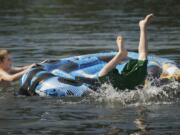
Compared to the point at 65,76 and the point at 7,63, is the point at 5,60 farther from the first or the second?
the point at 65,76

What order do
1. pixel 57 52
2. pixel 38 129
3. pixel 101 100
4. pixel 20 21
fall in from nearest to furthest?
pixel 38 129
pixel 101 100
pixel 57 52
pixel 20 21

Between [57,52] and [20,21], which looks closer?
[57,52]

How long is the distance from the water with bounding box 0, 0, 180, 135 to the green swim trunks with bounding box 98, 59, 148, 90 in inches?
7.3

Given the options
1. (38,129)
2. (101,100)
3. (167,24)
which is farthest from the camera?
(167,24)

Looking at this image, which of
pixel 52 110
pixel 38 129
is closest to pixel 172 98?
pixel 52 110

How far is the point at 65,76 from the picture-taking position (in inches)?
540

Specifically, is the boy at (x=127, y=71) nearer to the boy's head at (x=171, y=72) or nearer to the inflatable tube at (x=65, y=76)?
the inflatable tube at (x=65, y=76)

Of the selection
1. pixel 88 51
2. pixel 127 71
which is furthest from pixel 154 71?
pixel 88 51

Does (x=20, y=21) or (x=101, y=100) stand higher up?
(x=20, y=21)

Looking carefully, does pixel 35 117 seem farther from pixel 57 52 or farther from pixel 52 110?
pixel 57 52

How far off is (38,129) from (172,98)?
3155 mm

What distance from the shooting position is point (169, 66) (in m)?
14.2

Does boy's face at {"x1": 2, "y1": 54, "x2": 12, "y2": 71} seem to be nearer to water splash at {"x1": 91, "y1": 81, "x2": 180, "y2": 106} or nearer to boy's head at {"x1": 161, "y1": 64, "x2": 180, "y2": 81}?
water splash at {"x1": 91, "y1": 81, "x2": 180, "y2": 106}

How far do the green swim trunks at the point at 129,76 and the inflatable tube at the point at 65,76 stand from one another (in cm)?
46
